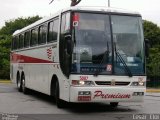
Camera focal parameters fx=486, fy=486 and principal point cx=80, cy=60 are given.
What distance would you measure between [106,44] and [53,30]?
300 centimetres

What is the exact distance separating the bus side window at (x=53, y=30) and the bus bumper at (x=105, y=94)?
2976mm

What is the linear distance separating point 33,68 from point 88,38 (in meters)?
6.61

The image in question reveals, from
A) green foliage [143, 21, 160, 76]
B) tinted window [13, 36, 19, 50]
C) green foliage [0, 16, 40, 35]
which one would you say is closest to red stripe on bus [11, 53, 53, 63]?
tinted window [13, 36, 19, 50]

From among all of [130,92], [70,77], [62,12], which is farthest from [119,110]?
[62,12]

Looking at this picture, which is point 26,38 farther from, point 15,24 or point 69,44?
point 15,24

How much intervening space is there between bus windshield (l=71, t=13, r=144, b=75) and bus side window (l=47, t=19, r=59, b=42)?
2.06 m

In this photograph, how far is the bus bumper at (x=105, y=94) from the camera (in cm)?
1449

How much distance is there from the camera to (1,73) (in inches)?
1825

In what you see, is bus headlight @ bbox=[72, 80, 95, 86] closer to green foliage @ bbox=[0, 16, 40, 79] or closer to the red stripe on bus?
the red stripe on bus

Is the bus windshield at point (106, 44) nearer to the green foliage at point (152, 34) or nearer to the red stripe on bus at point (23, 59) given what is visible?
the red stripe on bus at point (23, 59)

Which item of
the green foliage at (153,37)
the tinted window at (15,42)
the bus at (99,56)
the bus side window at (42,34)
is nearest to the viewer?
the bus at (99,56)

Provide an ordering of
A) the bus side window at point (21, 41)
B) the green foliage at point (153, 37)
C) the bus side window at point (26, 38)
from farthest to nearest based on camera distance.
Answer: the green foliage at point (153, 37)
the bus side window at point (21, 41)
the bus side window at point (26, 38)

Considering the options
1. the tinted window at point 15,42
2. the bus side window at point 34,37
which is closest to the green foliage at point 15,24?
the tinted window at point 15,42

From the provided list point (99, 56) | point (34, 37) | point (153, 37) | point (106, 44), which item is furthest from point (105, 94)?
point (153, 37)
